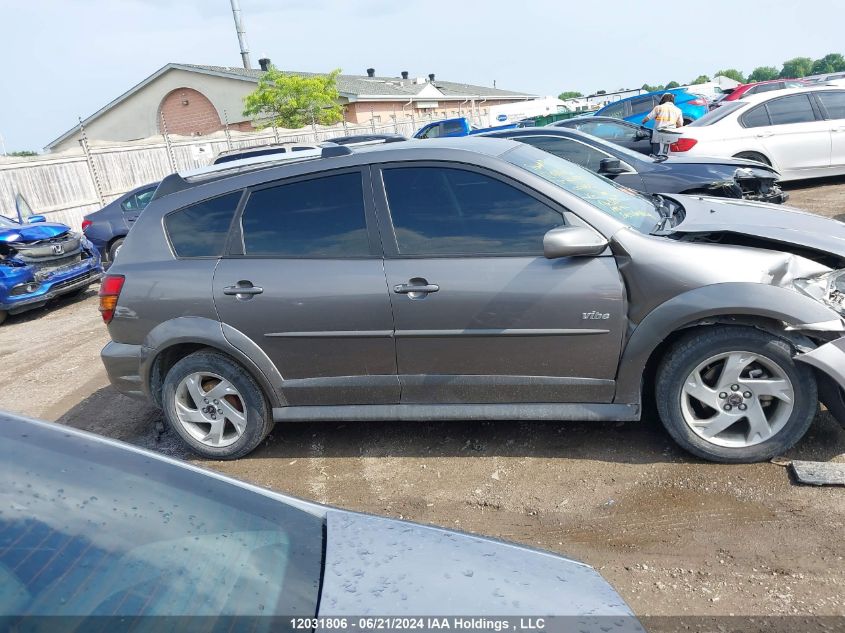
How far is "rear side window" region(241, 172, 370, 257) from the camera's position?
3645 millimetres

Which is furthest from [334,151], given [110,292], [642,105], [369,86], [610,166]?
[369,86]

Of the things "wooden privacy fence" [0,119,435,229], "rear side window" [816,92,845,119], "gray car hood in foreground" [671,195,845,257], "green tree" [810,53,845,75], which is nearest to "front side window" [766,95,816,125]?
"rear side window" [816,92,845,119]

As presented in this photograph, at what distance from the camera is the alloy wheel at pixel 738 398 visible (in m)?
3.16

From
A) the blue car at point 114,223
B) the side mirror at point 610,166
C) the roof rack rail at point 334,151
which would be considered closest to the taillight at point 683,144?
the side mirror at point 610,166

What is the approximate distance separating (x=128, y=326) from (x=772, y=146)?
9.94m

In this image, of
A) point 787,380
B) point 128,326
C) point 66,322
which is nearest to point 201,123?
point 66,322

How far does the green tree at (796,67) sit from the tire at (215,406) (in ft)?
393

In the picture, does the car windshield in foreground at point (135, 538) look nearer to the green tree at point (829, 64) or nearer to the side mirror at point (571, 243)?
the side mirror at point (571, 243)

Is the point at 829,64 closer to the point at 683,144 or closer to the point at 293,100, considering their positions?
the point at 293,100

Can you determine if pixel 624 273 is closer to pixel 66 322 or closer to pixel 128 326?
pixel 128 326

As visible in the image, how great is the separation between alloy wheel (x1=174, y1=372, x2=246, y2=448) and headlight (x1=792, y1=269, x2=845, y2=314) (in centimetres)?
328

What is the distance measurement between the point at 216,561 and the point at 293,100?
31828 millimetres

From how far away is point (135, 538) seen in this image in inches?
60.8

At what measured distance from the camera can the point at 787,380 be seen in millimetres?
3123
